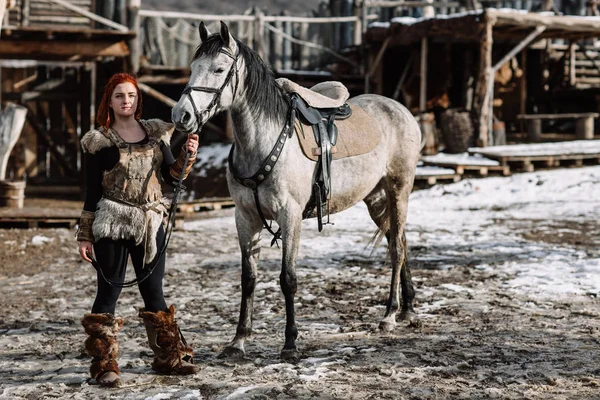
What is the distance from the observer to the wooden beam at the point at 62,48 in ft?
47.5

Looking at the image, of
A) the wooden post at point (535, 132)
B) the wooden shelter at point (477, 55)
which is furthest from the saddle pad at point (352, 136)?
the wooden post at point (535, 132)

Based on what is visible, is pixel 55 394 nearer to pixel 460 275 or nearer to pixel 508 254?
pixel 460 275

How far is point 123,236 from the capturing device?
14.7 feet

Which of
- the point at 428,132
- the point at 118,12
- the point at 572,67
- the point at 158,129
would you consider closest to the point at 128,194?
the point at 158,129

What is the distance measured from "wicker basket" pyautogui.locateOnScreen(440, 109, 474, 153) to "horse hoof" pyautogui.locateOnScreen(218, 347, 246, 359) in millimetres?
12543

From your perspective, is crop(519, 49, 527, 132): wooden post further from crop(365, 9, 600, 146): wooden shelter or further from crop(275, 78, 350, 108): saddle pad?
crop(275, 78, 350, 108): saddle pad

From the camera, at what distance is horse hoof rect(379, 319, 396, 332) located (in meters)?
5.82

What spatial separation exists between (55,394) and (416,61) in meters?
17.0

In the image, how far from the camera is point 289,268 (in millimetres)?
5152

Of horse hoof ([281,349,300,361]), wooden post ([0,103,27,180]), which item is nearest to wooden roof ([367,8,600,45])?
wooden post ([0,103,27,180])

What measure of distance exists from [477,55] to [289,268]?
17.2 metres

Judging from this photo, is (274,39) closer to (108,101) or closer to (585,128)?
(585,128)

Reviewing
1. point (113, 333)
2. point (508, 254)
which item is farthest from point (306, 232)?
point (113, 333)

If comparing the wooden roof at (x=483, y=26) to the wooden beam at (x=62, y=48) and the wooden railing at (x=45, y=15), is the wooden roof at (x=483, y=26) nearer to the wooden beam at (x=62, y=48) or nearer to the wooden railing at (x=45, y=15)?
the wooden beam at (x=62, y=48)
